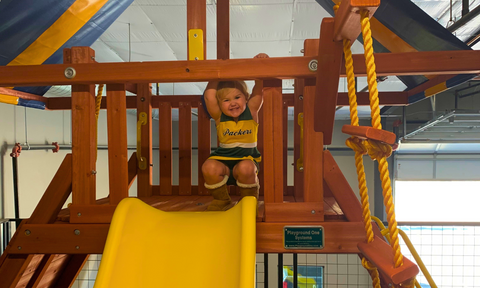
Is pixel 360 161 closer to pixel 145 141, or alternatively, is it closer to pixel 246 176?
pixel 246 176

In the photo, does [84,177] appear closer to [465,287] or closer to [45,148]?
[45,148]

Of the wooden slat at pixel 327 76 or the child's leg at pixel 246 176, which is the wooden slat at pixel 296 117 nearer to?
the child's leg at pixel 246 176

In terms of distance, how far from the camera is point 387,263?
75 centimetres

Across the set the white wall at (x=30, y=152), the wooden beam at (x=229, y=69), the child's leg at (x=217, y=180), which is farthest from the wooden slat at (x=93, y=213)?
the white wall at (x=30, y=152)

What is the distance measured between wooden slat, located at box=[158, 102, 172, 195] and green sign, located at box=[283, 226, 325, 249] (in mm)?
1109

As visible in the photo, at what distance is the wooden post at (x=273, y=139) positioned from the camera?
114 centimetres

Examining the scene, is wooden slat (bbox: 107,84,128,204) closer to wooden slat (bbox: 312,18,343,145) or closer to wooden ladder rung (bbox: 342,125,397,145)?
wooden slat (bbox: 312,18,343,145)

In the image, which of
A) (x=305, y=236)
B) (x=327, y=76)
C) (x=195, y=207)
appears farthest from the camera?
(x=195, y=207)

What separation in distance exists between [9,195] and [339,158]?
19.5 feet

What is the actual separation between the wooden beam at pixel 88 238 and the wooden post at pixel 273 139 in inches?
5.5

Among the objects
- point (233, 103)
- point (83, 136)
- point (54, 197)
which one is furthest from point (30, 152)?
point (233, 103)

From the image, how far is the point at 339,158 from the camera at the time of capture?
6.59m

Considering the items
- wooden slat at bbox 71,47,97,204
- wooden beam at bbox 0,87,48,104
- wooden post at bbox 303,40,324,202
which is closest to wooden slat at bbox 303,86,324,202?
wooden post at bbox 303,40,324,202

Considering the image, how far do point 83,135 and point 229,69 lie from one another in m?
0.67
